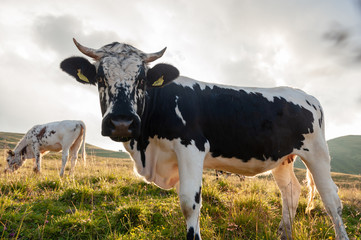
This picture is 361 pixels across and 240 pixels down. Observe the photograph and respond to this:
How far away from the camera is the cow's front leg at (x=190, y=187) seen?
10.9ft

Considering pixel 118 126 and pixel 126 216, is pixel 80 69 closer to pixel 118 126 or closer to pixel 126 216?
pixel 118 126

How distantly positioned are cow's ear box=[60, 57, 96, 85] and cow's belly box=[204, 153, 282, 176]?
2.23 meters

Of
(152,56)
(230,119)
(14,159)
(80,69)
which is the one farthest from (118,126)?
(14,159)

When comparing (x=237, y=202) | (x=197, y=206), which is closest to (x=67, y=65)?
(x=197, y=206)

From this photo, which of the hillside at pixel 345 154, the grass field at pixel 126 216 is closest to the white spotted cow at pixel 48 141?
the grass field at pixel 126 216

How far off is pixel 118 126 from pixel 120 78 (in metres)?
0.72

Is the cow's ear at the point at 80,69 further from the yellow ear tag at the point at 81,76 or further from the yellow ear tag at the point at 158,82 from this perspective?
the yellow ear tag at the point at 158,82

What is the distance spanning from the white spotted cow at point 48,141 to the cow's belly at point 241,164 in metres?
10.6

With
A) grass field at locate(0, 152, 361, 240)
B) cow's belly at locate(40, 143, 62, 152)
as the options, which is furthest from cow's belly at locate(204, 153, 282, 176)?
cow's belly at locate(40, 143, 62, 152)

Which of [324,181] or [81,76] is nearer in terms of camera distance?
[81,76]

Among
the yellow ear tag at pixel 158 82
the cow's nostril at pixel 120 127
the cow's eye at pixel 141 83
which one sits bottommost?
the cow's nostril at pixel 120 127

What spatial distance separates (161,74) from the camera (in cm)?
382

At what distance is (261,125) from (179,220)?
2.17 metres

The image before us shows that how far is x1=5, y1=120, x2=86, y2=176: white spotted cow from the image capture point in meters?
13.3
